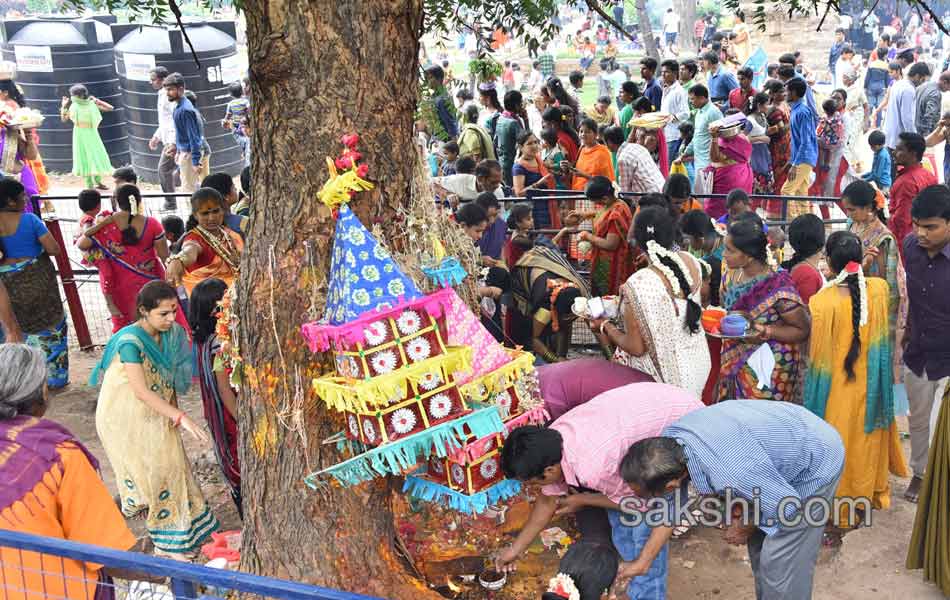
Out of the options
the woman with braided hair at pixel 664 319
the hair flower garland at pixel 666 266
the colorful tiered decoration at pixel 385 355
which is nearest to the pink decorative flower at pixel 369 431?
the colorful tiered decoration at pixel 385 355

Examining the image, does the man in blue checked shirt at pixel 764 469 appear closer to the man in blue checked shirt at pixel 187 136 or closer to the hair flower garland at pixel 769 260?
the hair flower garland at pixel 769 260

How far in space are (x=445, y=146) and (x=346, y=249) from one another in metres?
6.07

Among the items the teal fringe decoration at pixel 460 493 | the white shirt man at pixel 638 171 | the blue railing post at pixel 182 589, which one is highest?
the white shirt man at pixel 638 171

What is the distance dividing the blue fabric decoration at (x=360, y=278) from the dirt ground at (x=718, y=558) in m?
1.80

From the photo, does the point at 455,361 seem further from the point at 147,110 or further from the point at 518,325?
the point at 147,110

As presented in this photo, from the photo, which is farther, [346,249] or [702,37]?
[702,37]

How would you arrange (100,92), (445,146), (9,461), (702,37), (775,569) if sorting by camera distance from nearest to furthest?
(9,461) < (775,569) < (445,146) < (100,92) < (702,37)

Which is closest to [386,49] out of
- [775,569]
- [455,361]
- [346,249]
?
[346,249]

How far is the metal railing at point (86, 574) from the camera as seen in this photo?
2631mm

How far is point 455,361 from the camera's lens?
11.6ft

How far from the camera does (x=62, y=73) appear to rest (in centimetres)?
1638

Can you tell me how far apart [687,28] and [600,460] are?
23.3m

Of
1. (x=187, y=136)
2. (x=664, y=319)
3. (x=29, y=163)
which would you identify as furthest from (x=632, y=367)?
(x=29, y=163)

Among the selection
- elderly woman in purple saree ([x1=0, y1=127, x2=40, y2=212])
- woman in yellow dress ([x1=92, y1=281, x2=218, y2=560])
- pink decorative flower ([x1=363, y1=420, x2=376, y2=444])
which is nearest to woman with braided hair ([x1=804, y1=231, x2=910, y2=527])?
pink decorative flower ([x1=363, y1=420, x2=376, y2=444])
